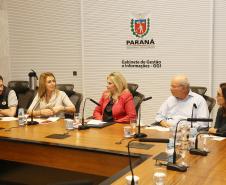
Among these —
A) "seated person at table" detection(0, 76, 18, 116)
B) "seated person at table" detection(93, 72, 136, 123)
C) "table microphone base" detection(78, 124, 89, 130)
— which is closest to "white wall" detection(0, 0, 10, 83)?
"seated person at table" detection(0, 76, 18, 116)

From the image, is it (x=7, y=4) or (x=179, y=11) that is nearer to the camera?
(x=179, y=11)

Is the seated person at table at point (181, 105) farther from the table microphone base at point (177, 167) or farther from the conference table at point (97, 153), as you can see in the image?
the table microphone base at point (177, 167)

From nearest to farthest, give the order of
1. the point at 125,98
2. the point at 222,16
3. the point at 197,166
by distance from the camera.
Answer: the point at 197,166 → the point at 125,98 → the point at 222,16

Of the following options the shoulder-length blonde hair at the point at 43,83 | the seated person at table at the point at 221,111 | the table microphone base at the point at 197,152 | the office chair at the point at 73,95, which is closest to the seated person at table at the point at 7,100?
the shoulder-length blonde hair at the point at 43,83

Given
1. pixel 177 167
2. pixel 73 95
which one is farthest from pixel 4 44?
pixel 177 167

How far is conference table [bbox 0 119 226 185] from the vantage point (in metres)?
2.27

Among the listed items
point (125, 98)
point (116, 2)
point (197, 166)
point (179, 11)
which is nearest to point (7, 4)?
point (116, 2)

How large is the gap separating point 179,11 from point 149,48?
2.59 feet

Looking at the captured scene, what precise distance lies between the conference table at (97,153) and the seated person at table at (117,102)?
1.66ft

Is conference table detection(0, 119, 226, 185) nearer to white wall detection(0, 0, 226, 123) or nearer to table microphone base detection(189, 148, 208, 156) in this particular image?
table microphone base detection(189, 148, 208, 156)

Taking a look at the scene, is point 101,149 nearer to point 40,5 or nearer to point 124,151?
point 124,151

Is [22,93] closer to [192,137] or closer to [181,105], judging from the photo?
[181,105]

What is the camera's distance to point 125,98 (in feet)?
14.7

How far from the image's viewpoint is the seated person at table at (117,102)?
4.48 metres
